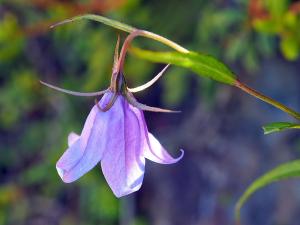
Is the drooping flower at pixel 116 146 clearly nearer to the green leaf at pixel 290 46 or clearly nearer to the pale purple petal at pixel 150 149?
the pale purple petal at pixel 150 149

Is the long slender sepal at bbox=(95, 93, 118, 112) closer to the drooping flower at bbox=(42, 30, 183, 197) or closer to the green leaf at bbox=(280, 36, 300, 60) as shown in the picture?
the drooping flower at bbox=(42, 30, 183, 197)

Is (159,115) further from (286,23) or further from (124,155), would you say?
(124,155)

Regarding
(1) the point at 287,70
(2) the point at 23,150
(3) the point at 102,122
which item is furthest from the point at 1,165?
(3) the point at 102,122

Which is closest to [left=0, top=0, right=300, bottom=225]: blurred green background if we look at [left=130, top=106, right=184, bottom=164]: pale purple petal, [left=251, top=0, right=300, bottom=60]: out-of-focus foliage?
[left=251, top=0, right=300, bottom=60]: out-of-focus foliage

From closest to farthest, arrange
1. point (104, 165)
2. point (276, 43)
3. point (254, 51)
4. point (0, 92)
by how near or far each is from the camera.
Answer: point (104, 165) < point (254, 51) < point (276, 43) < point (0, 92)

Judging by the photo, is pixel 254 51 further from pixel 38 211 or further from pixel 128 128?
pixel 38 211

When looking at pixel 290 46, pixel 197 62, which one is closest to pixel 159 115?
pixel 290 46
